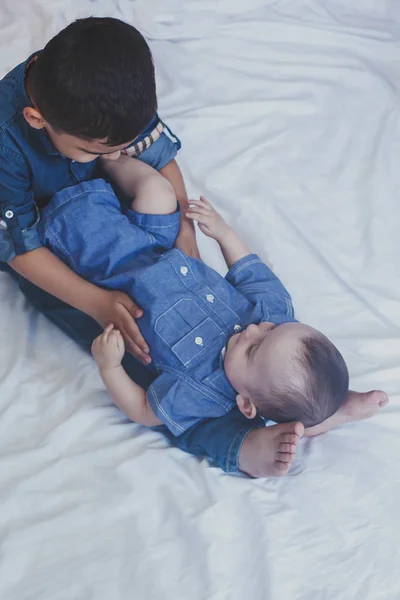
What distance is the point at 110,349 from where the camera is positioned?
103 centimetres

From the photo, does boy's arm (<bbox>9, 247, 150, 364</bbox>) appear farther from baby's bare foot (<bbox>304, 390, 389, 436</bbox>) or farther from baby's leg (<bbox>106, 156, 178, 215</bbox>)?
baby's bare foot (<bbox>304, 390, 389, 436</bbox>)

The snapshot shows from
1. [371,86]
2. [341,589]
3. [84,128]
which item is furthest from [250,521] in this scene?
[371,86]

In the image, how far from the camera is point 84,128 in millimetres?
909

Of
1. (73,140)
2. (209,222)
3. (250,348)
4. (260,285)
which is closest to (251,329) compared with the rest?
(250,348)

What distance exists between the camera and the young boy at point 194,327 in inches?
39.3

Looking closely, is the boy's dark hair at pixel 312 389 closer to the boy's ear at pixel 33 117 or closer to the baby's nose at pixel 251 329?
the baby's nose at pixel 251 329

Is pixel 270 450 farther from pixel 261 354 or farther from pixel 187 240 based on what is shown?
pixel 187 240

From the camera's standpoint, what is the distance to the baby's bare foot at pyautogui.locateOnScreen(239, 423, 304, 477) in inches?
38.0

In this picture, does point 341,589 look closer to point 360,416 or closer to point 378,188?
point 360,416

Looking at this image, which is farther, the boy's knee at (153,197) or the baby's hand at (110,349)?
the boy's knee at (153,197)

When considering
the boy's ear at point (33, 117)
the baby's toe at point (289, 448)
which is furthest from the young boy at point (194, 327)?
the boy's ear at point (33, 117)

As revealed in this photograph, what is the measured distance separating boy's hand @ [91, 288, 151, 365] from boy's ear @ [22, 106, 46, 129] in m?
0.28

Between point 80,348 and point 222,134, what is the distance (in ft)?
2.09

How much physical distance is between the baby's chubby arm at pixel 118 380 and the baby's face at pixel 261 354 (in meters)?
0.14
